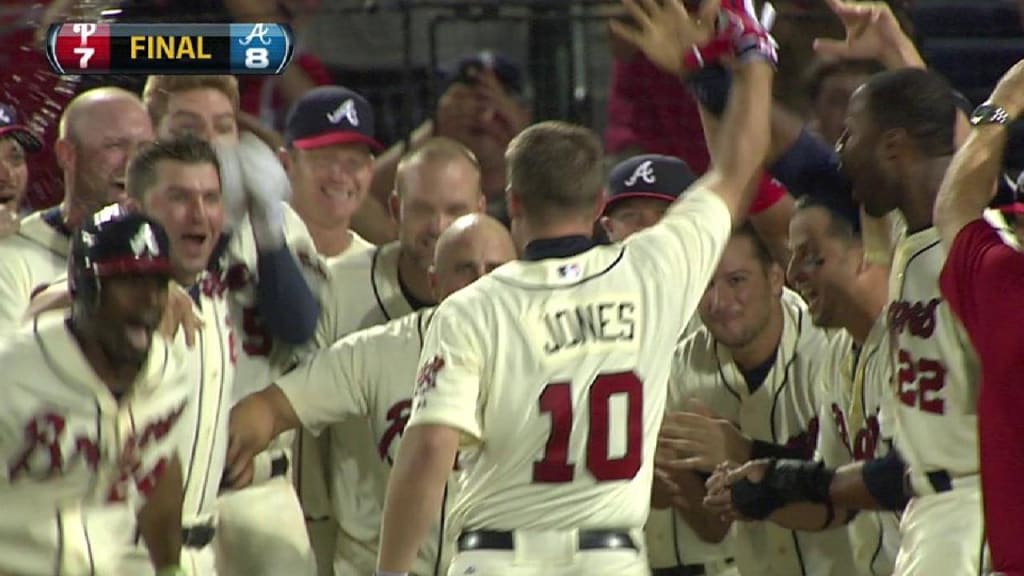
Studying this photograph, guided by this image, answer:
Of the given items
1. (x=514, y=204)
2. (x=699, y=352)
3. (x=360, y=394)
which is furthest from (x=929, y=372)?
(x=360, y=394)

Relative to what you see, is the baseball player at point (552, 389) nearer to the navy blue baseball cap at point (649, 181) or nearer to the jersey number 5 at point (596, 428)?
the jersey number 5 at point (596, 428)

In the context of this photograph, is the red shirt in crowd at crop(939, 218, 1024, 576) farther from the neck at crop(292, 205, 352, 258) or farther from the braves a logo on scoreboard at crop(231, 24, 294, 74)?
the braves a logo on scoreboard at crop(231, 24, 294, 74)

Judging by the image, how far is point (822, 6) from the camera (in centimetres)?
845

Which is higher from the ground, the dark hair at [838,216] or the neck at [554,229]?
the neck at [554,229]

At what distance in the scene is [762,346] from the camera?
261 inches

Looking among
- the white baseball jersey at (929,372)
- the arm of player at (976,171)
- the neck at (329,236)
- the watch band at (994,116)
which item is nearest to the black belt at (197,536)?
the neck at (329,236)

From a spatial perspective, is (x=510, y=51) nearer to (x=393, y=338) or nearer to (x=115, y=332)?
(x=393, y=338)

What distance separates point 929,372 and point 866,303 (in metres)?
0.74

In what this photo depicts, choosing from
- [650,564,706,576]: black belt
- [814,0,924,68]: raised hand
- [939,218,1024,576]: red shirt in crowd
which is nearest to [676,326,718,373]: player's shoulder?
[650,564,706,576]: black belt

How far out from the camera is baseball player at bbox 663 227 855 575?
6.56m

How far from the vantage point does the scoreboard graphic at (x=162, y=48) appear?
7.35 metres

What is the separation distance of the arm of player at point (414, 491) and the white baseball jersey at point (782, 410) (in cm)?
167

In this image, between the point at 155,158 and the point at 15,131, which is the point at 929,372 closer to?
the point at 155,158

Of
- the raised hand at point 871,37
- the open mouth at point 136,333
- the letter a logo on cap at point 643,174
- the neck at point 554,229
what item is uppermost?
the raised hand at point 871,37
